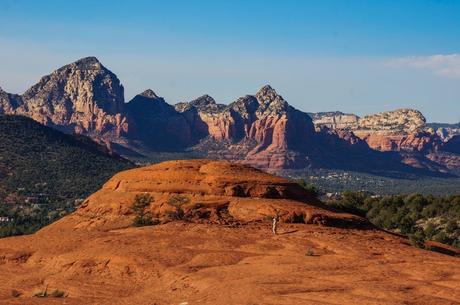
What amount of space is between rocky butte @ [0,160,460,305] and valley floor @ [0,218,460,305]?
7 cm

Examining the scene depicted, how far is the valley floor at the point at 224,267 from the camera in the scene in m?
30.6

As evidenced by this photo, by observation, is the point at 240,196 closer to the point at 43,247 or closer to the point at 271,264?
the point at 43,247

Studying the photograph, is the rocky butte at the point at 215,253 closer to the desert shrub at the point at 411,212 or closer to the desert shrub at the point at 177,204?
the desert shrub at the point at 177,204

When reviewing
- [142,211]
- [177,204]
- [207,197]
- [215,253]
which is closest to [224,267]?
[215,253]

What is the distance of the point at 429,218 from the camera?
89.1 m

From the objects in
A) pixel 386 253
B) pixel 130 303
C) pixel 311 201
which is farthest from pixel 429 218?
pixel 130 303

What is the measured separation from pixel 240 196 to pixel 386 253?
52.8 ft

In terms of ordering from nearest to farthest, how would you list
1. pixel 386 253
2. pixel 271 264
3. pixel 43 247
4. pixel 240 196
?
pixel 271 264, pixel 386 253, pixel 43 247, pixel 240 196

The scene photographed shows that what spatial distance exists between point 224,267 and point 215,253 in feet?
11.3

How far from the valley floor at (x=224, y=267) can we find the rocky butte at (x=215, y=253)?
0.23 feet

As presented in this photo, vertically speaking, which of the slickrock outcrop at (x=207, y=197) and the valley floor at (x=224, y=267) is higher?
the slickrock outcrop at (x=207, y=197)

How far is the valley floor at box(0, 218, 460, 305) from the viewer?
100 ft

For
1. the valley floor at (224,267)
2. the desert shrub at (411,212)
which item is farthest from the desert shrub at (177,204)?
the desert shrub at (411,212)

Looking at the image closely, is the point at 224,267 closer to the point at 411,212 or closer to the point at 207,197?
the point at 207,197
